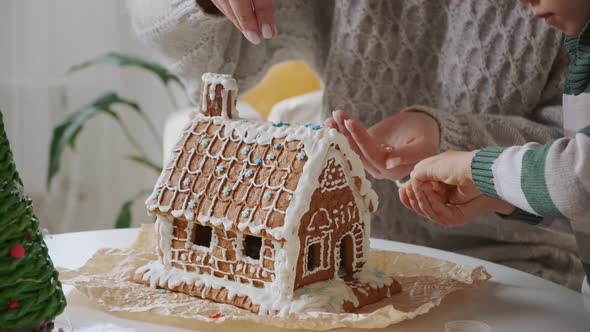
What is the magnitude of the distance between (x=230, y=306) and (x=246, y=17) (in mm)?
436

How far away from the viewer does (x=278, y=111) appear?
2803 mm

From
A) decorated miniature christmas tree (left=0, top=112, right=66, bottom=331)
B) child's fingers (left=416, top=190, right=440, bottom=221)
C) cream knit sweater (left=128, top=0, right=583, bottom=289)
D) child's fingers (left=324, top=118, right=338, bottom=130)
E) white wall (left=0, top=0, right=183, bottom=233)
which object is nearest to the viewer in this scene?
decorated miniature christmas tree (left=0, top=112, right=66, bottom=331)

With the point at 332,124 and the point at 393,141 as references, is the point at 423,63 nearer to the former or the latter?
the point at 393,141

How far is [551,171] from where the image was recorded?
35.9 inches

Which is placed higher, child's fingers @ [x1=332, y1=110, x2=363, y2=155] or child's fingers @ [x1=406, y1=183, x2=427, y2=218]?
child's fingers @ [x1=332, y1=110, x2=363, y2=155]

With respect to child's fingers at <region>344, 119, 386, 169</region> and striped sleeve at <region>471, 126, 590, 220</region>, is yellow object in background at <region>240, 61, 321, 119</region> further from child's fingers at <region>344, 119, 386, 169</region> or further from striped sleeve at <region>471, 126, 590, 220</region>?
striped sleeve at <region>471, 126, 590, 220</region>

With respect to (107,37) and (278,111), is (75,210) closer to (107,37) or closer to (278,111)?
(107,37)

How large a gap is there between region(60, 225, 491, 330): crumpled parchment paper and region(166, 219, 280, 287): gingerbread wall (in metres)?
0.05

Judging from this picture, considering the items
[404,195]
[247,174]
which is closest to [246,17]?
[247,174]

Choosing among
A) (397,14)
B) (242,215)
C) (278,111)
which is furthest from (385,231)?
(278,111)

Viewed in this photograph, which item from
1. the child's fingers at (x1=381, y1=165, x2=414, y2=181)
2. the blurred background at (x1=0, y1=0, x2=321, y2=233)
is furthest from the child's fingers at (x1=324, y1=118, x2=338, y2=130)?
the blurred background at (x1=0, y1=0, x2=321, y2=233)

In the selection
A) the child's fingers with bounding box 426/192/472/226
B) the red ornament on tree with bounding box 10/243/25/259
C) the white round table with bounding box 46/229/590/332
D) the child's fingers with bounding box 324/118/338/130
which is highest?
the child's fingers with bounding box 324/118/338/130

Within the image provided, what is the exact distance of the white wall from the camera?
8.48ft

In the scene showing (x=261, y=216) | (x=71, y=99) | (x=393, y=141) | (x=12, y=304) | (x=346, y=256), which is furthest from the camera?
(x=71, y=99)
